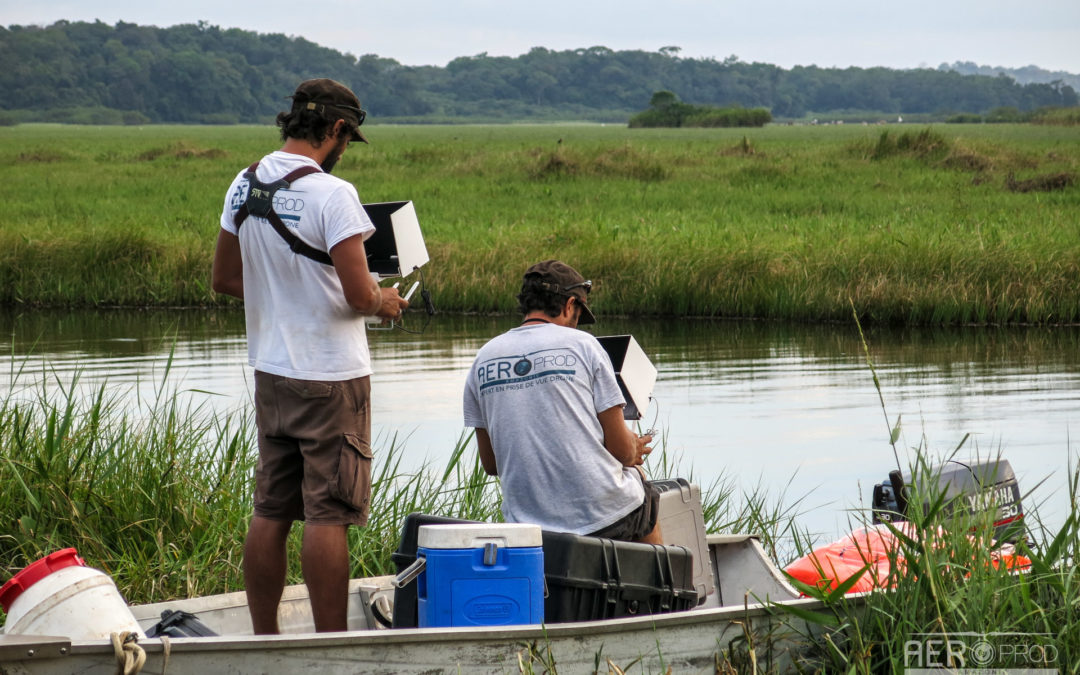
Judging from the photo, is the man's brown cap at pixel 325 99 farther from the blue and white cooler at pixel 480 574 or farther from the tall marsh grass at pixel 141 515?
the tall marsh grass at pixel 141 515

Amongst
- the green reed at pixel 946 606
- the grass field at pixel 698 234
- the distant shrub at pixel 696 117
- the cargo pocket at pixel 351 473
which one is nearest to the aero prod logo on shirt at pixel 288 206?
the cargo pocket at pixel 351 473

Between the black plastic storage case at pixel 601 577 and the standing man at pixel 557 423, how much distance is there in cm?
12

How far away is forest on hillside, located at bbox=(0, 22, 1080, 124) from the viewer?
132 metres

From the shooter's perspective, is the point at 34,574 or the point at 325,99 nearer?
the point at 34,574

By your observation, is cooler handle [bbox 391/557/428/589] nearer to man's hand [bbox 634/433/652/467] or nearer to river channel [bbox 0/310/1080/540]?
man's hand [bbox 634/433/652/467]

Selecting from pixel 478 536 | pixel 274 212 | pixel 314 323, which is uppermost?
pixel 274 212

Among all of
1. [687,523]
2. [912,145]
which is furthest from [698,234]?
[912,145]

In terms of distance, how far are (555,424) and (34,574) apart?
151 cm

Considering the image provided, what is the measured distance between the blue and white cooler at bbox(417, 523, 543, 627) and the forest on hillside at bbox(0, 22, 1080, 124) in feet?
385

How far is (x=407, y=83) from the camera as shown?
489 ft

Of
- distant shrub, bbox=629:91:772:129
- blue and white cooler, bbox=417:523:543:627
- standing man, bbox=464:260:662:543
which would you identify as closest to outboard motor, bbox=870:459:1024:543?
standing man, bbox=464:260:662:543

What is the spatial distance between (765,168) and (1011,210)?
28.2 ft

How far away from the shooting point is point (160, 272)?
16531mm

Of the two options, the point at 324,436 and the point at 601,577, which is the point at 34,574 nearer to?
the point at 324,436
